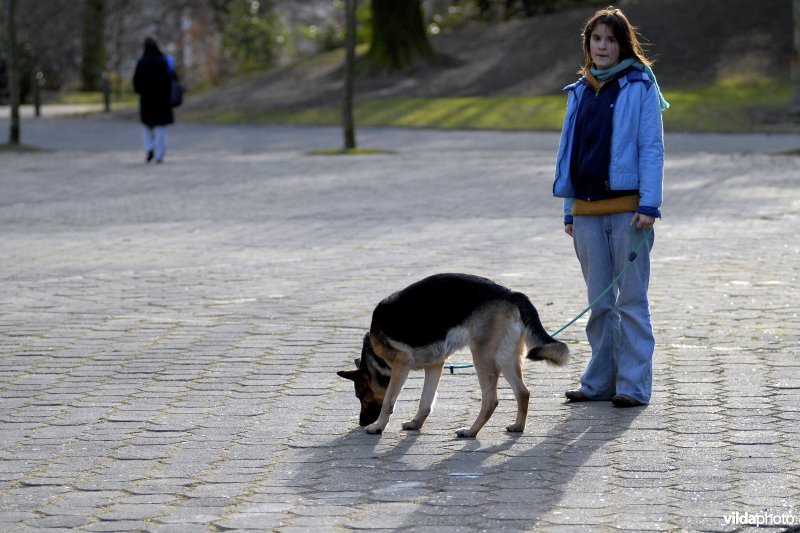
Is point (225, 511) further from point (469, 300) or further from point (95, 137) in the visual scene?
point (95, 137)

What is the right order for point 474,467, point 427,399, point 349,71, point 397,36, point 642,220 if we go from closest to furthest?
point 474,467 < point 427,399 < point 642,220 < point 349,71 < point 397,36

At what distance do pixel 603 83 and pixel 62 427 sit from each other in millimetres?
3063

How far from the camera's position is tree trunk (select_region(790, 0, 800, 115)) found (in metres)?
28.1

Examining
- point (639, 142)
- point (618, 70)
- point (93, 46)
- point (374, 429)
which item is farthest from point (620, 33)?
point (93, 46)

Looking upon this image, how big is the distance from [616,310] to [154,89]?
17766 mm

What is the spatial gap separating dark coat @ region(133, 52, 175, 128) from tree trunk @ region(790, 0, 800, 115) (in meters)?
12.7

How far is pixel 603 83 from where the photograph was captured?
678 cm

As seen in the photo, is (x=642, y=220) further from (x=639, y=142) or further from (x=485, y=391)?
(x=485, y=391)

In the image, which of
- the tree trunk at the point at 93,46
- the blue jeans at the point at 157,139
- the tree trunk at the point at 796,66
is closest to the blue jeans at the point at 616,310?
the blue jeans at the point at 157,139

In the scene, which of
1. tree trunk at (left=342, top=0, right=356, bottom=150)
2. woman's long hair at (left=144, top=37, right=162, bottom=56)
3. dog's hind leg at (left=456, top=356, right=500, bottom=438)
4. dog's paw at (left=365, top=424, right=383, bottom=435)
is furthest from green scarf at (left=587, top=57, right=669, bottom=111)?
tree trunk at (left=342, top=0, right=356, bottom=150)

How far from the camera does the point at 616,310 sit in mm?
6973

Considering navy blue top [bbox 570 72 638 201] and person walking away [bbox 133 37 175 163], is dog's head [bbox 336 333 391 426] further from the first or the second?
person walking away [bbox 133 37 175 163]

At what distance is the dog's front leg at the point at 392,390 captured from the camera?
6.24 metres

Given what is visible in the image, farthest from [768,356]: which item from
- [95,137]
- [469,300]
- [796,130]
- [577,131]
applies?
[95,137]
